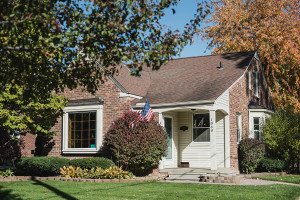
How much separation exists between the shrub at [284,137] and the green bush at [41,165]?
9.92 meters

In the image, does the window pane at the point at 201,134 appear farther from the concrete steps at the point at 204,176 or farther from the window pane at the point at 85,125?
the window pane at the point at 85,125

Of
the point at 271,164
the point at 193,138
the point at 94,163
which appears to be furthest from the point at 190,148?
the point at 94,163

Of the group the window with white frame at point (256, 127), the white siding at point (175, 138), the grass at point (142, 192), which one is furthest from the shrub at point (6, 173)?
the window with white frame at point (256, 127)

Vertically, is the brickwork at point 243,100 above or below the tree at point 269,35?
below

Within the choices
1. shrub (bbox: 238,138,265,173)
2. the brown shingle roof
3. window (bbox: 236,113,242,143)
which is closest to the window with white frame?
window (bbox: 236,113,242,143)

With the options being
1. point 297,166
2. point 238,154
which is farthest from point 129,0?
point 297,166

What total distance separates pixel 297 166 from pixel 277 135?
79.0 inches

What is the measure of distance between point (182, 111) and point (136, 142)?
14.3 feet

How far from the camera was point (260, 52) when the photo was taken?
85.3ft

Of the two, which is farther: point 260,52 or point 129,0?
point 260,52

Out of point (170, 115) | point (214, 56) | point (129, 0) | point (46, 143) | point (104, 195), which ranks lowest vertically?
point (104, 195)

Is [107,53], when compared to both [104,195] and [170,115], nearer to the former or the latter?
Result: [104,195]

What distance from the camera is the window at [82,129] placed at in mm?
16906

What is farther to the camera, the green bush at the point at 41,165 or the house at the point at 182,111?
the house at the point at 182,111
